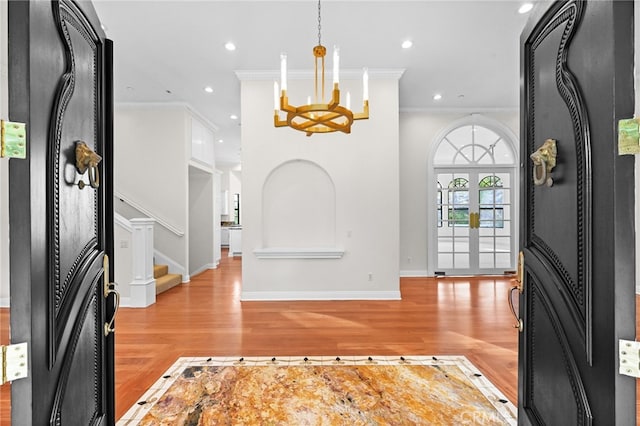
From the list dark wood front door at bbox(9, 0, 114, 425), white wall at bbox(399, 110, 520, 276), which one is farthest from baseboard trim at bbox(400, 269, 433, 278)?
dark wood front door at bbox(9, 0, 114, 425)

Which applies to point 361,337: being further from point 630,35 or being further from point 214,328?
point 630,35

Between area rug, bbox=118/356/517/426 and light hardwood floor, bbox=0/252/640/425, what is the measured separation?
0.51 ft

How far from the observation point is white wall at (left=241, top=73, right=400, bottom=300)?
4.86 meters

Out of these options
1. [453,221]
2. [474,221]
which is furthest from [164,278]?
[474,221]

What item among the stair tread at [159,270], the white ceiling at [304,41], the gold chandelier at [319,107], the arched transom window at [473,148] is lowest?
the stair tread at [159,270]

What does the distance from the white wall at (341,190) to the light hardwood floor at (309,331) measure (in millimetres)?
305

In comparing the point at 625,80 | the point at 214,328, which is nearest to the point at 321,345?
the point at 214,328

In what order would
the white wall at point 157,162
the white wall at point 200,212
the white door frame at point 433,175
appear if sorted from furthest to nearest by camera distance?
the white wall at point 200,212 → the white door frame at point 433,175 → the white wall at point 157,162

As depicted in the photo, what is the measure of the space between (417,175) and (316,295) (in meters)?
3.26

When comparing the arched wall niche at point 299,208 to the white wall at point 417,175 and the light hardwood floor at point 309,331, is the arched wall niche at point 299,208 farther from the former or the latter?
the white wall at point 417,175

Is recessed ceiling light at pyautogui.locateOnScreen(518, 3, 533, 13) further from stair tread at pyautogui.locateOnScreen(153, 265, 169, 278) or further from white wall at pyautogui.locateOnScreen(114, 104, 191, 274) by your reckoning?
stair tread at pyautogui.locateOnScreen(153, 265, 169, 278)

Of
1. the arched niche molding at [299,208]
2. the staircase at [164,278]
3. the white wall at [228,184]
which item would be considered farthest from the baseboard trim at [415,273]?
the white wall at [228,184]

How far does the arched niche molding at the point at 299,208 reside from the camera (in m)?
5.02

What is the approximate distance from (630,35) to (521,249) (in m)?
0.99
